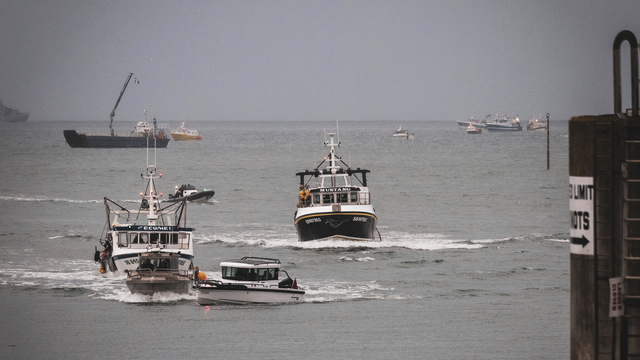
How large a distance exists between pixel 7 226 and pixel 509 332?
4710cm

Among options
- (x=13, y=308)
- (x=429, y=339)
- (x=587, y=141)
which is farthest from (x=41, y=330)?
(x=587, y=141)

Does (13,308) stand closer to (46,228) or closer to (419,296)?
(419,296)

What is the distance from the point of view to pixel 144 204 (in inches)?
1884

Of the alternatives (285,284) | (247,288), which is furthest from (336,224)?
(247,288)

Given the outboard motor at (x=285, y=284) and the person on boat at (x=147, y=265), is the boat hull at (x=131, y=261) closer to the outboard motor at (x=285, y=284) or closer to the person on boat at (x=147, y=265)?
the person on boat at (x=147, y=265)

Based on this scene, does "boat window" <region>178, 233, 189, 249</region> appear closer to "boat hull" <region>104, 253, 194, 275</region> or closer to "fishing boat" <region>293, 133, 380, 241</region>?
"boat hull" <region>104, 253, 194, 275</region>

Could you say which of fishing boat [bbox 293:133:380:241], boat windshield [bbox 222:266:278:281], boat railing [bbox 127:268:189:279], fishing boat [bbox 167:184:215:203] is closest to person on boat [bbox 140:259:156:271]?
boat railing [bbox 127:268:189:279]

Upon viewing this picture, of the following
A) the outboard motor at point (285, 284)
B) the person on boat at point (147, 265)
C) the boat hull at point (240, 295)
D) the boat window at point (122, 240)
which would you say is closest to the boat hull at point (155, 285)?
the person on boat at point (147, 265)

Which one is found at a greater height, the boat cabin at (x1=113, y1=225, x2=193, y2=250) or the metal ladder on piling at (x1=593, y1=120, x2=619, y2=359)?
the metal ladder on piling at (x1=593, y1=120, x2=619, y2=359)

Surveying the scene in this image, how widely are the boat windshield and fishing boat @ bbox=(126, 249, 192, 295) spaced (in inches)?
88.3

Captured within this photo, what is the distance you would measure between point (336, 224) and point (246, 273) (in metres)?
15.1

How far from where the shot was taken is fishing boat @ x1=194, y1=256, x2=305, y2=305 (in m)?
38.2

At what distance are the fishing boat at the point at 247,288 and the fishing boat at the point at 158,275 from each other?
1.28 meters

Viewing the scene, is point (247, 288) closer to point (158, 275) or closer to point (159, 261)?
point (158, 275)
